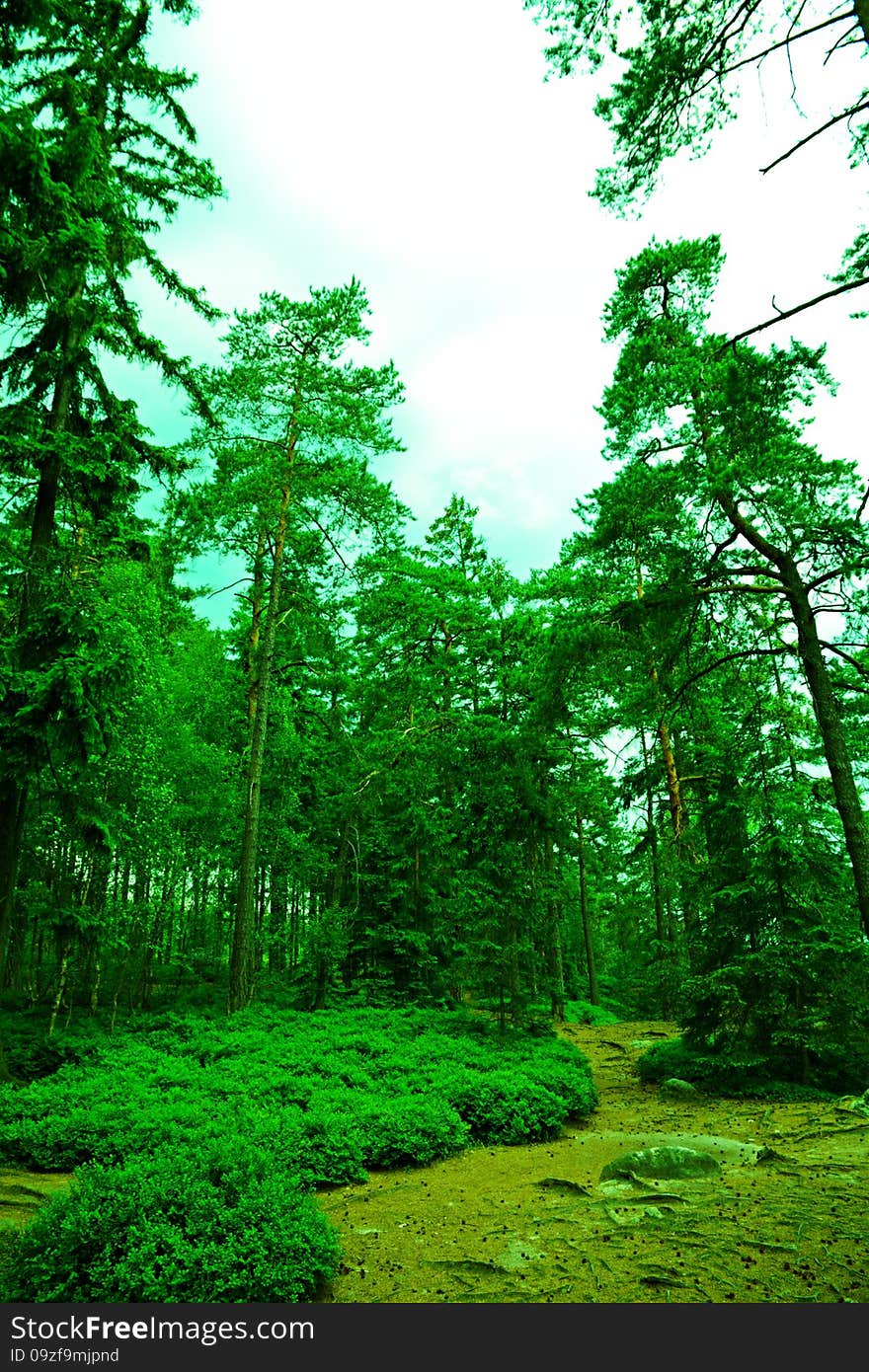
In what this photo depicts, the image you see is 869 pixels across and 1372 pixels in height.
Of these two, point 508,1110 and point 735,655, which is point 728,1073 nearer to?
point 508,1110

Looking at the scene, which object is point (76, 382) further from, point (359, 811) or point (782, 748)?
point (782, 748)

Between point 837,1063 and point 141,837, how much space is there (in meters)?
12.9

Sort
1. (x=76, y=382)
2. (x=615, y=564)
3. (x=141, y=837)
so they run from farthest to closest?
(x=141, y=837), (x=615, y=564), (x=76, y=382)

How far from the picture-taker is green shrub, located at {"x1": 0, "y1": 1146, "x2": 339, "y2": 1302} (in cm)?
378

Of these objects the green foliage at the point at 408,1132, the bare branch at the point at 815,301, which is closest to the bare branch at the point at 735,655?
the bare branch at the point at 815,301

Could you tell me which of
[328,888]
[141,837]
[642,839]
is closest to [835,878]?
[642,839]

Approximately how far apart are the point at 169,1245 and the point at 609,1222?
3.17 m

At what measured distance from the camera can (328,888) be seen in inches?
872

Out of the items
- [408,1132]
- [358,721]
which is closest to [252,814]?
[358,721]

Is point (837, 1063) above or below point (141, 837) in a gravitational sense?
below

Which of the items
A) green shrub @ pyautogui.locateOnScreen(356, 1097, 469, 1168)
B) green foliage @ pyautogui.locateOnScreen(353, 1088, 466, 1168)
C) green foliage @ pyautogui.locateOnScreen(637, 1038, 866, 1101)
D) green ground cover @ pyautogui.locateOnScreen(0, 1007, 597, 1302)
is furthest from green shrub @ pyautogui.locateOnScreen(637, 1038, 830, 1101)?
green shrub @ pyautogui.locateOnScreen(356, 1097, 469, 1168)

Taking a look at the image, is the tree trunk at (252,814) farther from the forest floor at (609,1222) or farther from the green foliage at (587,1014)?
the green foliage at (587,1014)

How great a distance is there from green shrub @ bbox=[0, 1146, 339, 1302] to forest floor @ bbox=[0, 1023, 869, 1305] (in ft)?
1.46

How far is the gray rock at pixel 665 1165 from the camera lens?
6.34 m
